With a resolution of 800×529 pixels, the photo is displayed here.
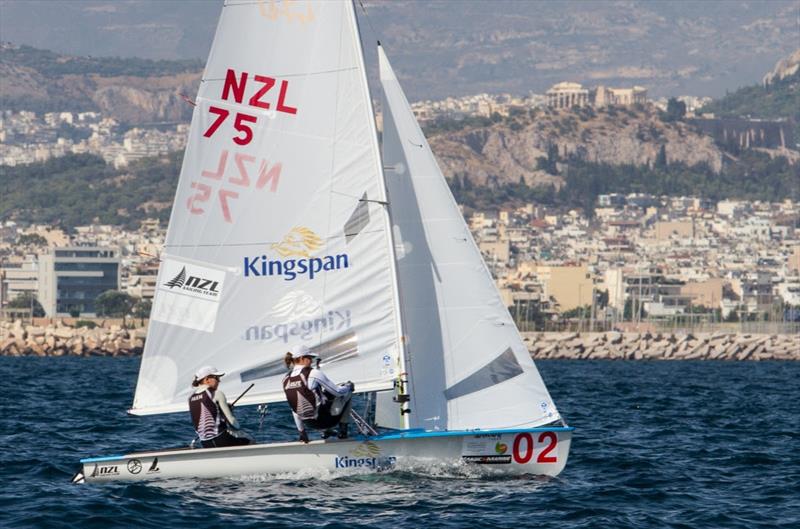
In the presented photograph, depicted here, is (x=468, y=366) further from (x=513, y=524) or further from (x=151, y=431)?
(x=151, y=431)

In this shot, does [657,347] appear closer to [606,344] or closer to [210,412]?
[606,344]

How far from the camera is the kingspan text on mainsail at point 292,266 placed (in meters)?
20.8

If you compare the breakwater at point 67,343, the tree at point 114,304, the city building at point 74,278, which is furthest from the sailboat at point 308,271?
the city building at point 74,278

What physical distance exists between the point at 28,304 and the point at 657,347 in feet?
210

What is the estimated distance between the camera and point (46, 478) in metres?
21.3

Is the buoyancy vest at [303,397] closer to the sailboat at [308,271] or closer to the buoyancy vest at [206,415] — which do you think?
the sailboat at [308,271]

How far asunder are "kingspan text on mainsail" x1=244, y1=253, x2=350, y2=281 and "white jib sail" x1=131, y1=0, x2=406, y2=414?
0.01m

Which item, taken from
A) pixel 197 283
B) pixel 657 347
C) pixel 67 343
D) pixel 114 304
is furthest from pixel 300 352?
pixel 114 304

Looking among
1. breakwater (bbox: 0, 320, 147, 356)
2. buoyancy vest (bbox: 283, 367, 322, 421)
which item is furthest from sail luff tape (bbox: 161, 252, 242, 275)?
breakwater (bbox: 0, 320, 147, 356)

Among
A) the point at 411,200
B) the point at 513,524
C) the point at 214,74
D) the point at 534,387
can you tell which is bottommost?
the point at 513,524

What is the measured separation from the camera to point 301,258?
2080cm

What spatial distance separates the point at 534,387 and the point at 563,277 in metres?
138

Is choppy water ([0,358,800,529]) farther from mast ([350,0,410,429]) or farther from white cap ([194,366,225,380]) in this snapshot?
white cap ([194,366,225,380])

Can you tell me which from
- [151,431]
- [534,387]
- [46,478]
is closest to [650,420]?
[151,431]
